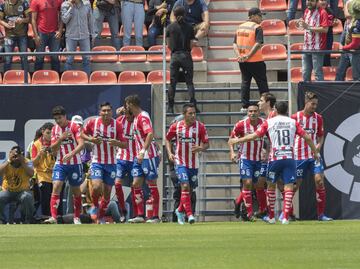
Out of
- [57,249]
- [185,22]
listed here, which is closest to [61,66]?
[185,22]

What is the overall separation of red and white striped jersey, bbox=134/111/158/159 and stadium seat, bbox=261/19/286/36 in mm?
5067

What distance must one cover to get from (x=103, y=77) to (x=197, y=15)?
7.41ft

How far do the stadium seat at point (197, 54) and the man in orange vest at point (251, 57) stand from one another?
194 centimetres

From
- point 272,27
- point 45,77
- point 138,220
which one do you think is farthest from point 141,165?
point 272,27

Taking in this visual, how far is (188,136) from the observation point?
21.6 m

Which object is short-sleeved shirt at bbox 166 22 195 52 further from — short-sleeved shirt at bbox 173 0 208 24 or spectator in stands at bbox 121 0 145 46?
spectator in stands at bbox 121 0 145 46

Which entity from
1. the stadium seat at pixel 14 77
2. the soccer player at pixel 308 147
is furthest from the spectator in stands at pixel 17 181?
the soccer player at pixel 308 147

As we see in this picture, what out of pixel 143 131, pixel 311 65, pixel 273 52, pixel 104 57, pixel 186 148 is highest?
pixel 273 52

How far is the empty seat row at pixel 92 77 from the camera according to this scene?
25047mm

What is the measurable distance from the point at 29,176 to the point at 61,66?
4.42 meters

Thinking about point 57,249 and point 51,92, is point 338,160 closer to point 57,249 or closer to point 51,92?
point 51,92

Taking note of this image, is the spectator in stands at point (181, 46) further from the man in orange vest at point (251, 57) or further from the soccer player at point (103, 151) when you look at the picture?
the soccer player at point (103, 151)

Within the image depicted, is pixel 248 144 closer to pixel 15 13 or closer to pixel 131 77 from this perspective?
pixel 131 77

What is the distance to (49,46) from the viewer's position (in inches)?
1027
